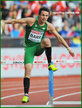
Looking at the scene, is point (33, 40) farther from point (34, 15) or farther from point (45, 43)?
point (34, 15)

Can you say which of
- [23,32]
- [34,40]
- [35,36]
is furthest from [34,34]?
[23,32]

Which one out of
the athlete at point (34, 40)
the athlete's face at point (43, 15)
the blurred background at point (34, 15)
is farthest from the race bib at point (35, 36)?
the blurred background at point (34, 15)

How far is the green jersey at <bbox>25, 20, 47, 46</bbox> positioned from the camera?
634 cm

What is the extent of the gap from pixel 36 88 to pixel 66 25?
200 inches

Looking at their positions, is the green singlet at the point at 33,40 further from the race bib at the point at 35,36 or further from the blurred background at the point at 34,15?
the blurred background at the point at 34,15

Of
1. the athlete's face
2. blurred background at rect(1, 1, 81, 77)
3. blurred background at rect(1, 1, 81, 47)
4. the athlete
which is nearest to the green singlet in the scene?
the athlete

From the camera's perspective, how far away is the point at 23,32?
13781 millimetres

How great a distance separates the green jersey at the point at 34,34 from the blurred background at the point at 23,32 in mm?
6215

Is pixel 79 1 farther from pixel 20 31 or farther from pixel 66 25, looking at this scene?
pixel 20 31

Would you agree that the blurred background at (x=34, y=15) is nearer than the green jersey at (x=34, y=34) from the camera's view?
No

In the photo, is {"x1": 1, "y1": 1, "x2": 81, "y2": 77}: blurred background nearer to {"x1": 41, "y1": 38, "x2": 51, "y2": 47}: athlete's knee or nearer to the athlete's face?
{"x1": 41, "y1": 38, "x2": 51, "y2": 47}: athlete's knee

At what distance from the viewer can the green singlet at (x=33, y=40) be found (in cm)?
634

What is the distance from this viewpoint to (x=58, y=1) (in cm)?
1474

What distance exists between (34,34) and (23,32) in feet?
24.6
